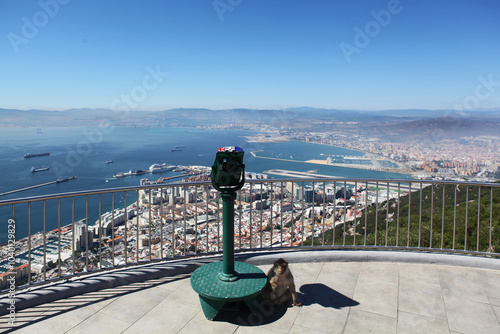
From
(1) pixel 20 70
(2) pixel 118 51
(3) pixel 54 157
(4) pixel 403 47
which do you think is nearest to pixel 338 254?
(1) pixel 20 70

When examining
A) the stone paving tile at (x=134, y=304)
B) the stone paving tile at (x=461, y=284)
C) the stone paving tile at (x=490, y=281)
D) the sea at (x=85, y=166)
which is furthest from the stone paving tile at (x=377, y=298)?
the sea at (x=85, y=166)

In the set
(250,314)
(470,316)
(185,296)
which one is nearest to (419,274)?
(470,316)

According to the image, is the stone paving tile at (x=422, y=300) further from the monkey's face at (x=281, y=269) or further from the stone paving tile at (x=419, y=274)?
the monkey's face at (x=281, y=269)

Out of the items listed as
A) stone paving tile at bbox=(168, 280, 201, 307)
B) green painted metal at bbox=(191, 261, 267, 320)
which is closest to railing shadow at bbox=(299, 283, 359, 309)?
green painted metal at bbox=(191, 261, 267, 320)

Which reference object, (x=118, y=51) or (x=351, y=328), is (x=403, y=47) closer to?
(x=118, y=51)

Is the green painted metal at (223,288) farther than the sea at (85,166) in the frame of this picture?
No

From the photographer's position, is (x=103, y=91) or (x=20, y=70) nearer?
(x=20, y=70)

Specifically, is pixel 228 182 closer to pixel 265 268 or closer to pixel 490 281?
pixel 265 268
